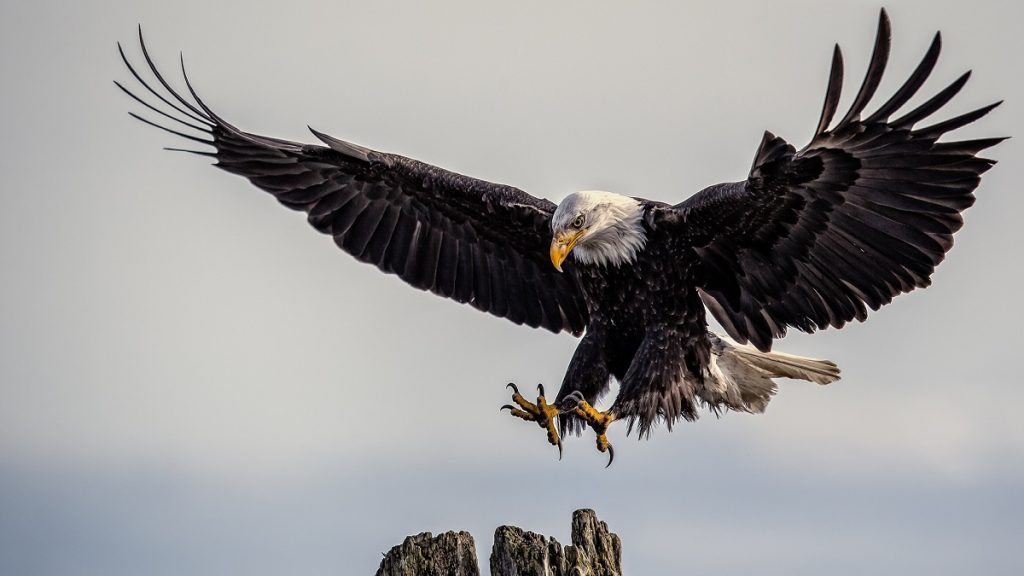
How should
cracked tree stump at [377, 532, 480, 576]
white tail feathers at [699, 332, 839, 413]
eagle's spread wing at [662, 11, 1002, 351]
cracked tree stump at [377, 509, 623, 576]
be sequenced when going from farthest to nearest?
white tail feathers at [699, 332, 839, 413] < eagle's spread wing at [662, 11, 1002, 351] < cracked tree stump at [377, 532, 480, 576] < cracked tree stump at [377, 509, 623, 576]

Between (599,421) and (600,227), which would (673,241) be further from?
(599,421)

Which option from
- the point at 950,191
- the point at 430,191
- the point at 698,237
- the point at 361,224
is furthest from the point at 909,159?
the point at 361,224

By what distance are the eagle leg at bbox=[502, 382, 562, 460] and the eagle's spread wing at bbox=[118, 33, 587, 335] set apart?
1.27 meters

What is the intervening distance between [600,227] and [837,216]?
1373 millimetres

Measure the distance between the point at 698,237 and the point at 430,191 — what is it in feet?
6.59

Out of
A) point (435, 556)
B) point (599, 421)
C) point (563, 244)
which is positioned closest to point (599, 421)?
point (599, 421)

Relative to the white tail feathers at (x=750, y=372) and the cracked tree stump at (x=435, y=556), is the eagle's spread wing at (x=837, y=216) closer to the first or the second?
the white tail feathers at (x=750, y=372)

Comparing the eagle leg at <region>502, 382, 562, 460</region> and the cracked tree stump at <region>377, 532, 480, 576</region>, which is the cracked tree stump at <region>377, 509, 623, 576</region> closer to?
the cracked tree stump at <region>377, 532, 480, 576</region>

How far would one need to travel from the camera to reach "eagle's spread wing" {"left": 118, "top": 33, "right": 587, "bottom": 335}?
9391 millimetres

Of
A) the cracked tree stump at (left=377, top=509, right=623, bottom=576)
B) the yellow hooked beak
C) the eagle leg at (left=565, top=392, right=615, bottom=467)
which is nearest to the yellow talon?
the eagle leg at (left=565, top=392, right=615, bottom=467)

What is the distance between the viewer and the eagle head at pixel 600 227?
8.21 m

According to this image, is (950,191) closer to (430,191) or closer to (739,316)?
(739,316)

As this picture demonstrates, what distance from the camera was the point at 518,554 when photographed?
19.6 feet

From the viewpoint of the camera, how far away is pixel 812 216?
307 inches
